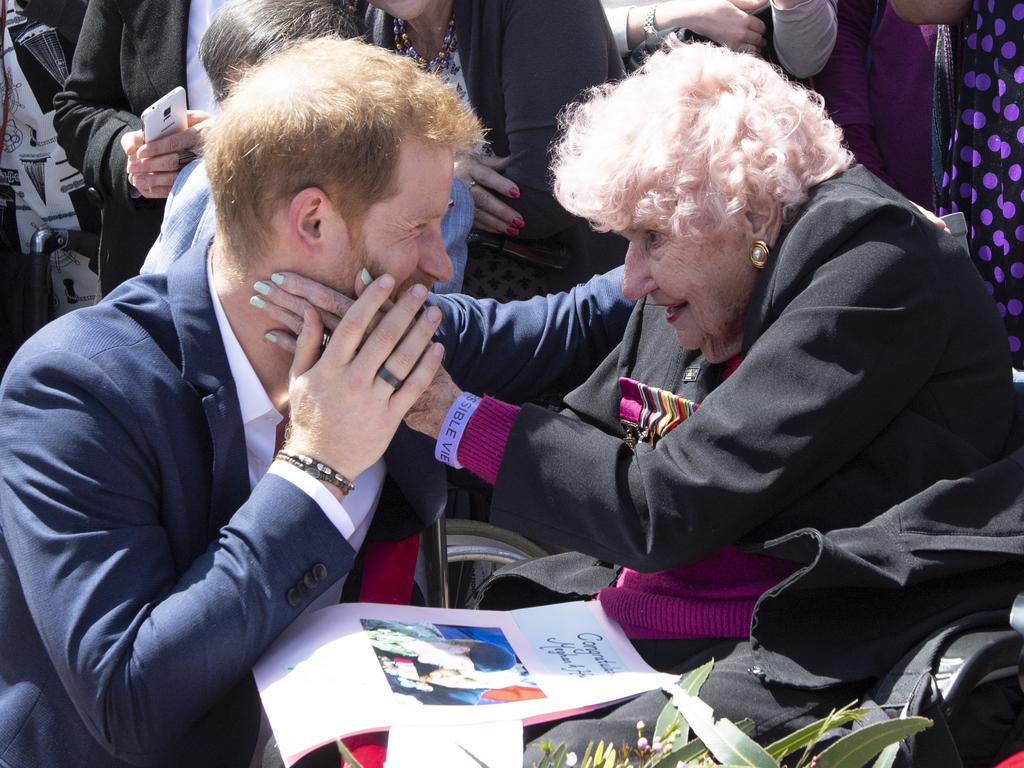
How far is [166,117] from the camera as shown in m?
3.30

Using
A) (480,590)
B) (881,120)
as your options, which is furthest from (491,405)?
(881,120)

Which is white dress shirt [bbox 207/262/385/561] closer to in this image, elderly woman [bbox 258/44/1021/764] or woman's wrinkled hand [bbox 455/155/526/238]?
elderly woman [bbox 258/44/1021/764]

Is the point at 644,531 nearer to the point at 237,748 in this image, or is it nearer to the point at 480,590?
the point at 480,590

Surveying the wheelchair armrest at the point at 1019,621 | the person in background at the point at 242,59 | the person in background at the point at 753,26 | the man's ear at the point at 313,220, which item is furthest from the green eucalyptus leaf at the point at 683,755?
the person in background at the point at 753,26

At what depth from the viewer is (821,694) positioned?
2133mm

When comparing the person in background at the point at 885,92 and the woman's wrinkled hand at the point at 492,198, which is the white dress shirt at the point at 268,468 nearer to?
the woman's wrinkled hand at the point at 492,198

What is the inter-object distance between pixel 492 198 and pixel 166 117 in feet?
2.97

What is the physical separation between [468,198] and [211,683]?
5.14 ft

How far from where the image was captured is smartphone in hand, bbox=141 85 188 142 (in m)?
3.26

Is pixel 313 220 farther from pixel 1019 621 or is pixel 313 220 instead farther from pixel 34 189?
pixel 34 189

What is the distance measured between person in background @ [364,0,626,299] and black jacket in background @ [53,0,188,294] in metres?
0.77

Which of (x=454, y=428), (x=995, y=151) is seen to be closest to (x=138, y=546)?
(x=454, y=428)

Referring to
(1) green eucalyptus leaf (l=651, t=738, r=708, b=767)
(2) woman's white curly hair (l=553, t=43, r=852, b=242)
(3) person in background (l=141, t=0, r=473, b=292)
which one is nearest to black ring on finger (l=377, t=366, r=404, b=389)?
(2) woman's white curly hair (l=553, t=43, r=852, b=242)

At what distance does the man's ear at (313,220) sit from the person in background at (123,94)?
1513 mm
